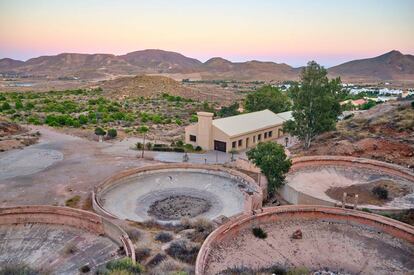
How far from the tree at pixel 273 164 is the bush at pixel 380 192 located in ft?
20.2

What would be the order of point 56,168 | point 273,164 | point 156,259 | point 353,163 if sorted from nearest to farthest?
1. point 156,259
2. point 273,164
3. point 353,163
4. point 56,168

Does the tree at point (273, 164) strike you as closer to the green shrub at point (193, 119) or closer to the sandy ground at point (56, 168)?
the sandy ground at point (56, 168)

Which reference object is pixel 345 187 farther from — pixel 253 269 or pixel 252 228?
pixel 253 269

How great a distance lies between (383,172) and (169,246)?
66.2 ft

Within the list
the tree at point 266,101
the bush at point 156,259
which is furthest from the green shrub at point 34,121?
the bush at point 156,259

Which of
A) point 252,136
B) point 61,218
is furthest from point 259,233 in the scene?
point 252,136

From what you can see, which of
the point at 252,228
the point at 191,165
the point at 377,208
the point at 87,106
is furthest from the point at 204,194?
the point at 87,106

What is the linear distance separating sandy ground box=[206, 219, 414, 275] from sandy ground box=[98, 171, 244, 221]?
4881 millimetres

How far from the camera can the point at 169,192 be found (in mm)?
25016

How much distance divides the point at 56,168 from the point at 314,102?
24.4 metres

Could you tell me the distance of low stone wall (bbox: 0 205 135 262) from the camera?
17531mm

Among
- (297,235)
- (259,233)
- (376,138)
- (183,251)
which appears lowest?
(297,235)

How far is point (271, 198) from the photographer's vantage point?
80.1ft

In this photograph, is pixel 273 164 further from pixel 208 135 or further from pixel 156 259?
pixel 208 135
